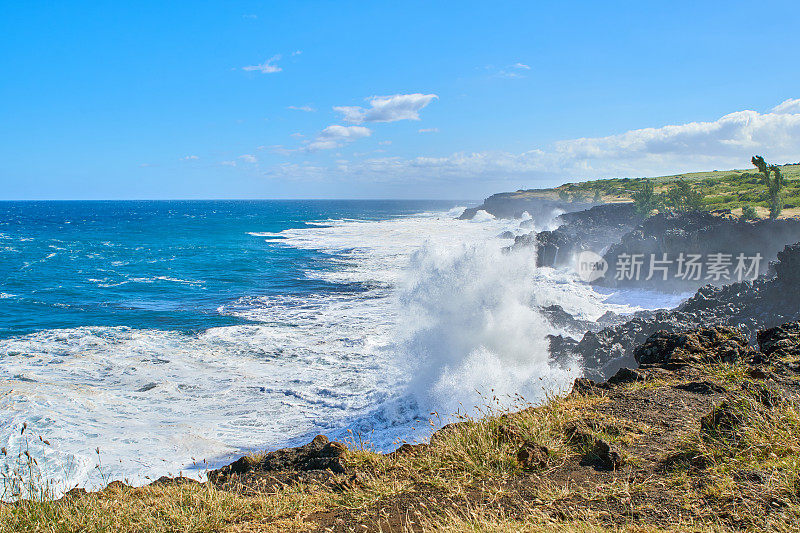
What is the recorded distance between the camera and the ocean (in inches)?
377

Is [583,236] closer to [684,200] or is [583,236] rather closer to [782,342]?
[684,200]

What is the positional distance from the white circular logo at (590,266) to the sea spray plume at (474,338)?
8.58 meters

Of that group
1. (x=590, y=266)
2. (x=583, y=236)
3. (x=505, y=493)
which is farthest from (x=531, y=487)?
(x=583, y=236)

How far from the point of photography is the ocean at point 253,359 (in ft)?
31.4

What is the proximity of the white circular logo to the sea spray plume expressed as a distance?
8580 millimetres

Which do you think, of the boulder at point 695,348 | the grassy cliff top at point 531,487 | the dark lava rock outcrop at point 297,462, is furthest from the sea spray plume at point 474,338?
the dark lava rock outcrop at point 297,462

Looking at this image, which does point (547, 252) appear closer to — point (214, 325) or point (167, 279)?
point (214, 325)

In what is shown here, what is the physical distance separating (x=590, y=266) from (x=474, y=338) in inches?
738

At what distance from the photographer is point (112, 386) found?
12219 millimetres

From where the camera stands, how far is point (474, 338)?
47.4ft

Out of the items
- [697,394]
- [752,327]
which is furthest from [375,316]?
[697,394]

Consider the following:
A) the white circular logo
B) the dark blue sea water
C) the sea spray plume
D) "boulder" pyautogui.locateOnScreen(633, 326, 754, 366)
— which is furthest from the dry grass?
the white circular logo

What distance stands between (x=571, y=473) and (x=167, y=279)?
30274mm

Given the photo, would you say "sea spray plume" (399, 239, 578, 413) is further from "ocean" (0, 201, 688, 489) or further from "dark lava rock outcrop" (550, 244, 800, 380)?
"dark lava rock outcrop" (550, 244, 800, 380)
